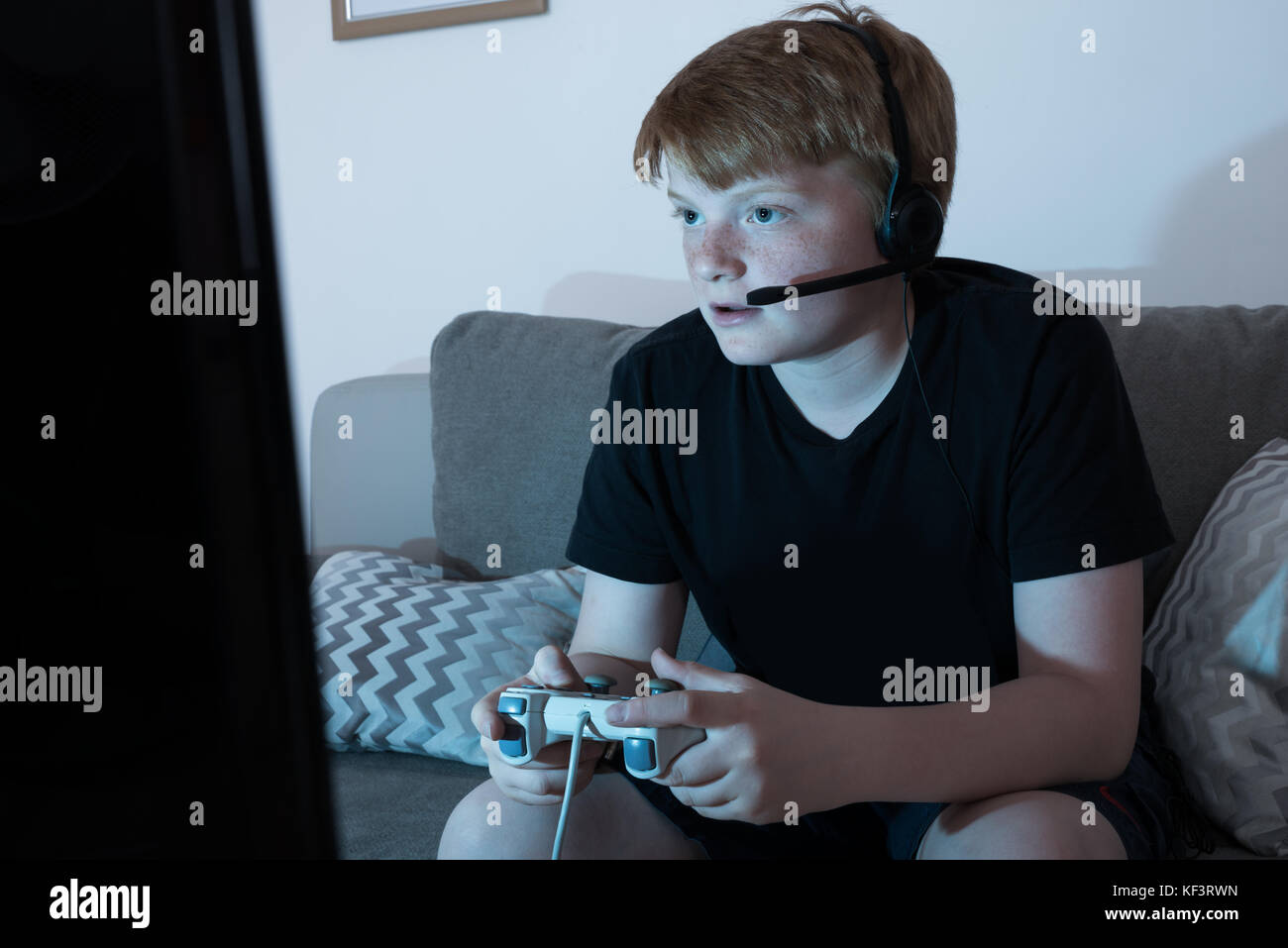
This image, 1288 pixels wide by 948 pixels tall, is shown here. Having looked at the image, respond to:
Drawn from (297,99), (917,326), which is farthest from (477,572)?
(297,99)

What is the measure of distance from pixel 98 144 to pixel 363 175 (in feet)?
5.46

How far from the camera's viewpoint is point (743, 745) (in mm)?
633

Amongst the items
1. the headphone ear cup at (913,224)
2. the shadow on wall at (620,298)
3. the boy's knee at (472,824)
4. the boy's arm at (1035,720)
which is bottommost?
the boy's knee at (472,824)

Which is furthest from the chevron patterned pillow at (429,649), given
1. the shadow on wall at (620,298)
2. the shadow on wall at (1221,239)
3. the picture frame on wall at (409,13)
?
the picture frame on wall at (409,13)

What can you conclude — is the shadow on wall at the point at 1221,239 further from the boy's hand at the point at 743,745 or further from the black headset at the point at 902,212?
the boy's hand at the point at 743,745

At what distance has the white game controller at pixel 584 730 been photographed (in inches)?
24.7

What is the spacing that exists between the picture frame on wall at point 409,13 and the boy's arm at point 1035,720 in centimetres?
126

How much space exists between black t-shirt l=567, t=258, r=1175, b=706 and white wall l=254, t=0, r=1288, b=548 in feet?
1.86

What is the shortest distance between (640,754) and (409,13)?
56.3 inches

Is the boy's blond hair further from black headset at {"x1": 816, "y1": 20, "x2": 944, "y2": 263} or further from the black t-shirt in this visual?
the black t-shirt

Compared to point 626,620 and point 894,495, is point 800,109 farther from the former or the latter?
point 626,620

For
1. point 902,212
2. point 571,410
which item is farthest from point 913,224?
point 571,410

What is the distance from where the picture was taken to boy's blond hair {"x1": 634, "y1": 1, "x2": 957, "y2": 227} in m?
0.77
